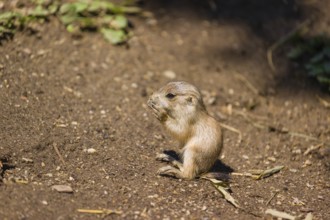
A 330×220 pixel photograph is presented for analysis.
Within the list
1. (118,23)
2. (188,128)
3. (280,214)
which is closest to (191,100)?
(188,128)

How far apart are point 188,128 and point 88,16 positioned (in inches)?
111

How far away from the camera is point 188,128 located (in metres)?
4.90

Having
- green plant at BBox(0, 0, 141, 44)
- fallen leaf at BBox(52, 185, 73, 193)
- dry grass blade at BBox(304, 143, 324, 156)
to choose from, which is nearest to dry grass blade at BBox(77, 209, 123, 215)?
fallen leaf at BBox(52, 185, 73, 193)

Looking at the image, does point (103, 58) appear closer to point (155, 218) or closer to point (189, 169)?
point (189, 169)

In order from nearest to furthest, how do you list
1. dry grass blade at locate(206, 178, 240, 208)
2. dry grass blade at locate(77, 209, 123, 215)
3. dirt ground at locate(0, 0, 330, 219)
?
dry grass blade at locate(77, 209, 123, 215), dirt ground at locate(0, 0, 330, 219), dry grass blade at locate(206, 178, 240, 208)

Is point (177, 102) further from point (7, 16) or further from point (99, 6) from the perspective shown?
point (99, 6)

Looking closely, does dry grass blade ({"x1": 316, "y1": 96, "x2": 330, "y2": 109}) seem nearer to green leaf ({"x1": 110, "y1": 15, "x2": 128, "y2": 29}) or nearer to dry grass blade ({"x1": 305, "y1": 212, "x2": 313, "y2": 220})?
dry grass blade ({"x1": 305, "y1": 212, "x2": 313, "y2": 220})

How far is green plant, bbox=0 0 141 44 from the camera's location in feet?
22.2

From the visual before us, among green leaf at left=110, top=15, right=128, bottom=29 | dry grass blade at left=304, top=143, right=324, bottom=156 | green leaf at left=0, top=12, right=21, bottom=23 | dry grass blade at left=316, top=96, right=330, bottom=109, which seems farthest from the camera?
Result: green leaf at left=110, top=15, right=128, bottom=29

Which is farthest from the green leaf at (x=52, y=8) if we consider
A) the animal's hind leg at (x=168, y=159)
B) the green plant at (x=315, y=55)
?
the green plant at (x=315, y=55)

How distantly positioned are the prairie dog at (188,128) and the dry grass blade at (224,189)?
0.44ft

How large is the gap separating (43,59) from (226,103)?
2.13 m

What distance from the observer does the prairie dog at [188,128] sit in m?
4.83

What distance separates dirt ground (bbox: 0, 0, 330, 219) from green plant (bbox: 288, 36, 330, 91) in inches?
Result: 5.5
